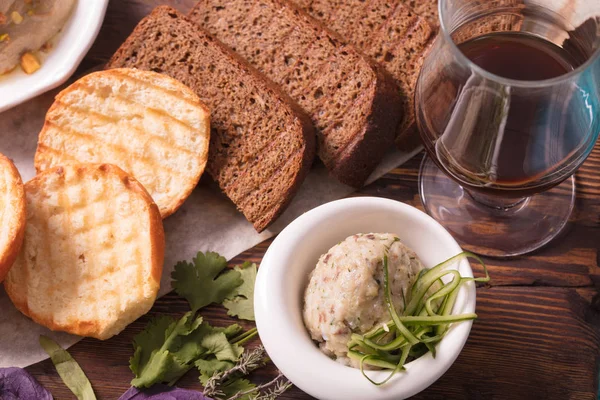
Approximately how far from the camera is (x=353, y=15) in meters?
2.89

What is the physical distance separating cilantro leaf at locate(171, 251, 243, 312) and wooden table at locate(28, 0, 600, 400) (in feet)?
0.19

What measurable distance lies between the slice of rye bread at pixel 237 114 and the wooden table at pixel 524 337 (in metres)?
0.23

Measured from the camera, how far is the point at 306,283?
2.32 metres

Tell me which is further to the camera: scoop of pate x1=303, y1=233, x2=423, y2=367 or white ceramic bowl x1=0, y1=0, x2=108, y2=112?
white ceramic bowl x1=0, y1=0, x2=108, y2=112

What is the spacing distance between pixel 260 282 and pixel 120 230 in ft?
2.12

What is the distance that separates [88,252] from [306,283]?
80cm

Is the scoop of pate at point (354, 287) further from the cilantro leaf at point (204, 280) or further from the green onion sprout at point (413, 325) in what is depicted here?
the cilantro leaf at point (204, 280)

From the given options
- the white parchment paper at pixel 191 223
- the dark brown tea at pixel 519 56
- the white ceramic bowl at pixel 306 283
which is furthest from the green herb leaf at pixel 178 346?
the dark brown tea at pixel 519 56

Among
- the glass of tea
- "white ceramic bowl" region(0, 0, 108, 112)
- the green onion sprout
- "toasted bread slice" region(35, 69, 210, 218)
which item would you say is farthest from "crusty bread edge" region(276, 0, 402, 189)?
"white ceramic bowl" region(0, 0, 108, 112)

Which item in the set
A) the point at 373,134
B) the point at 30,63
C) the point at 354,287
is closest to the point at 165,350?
the point at 354,287

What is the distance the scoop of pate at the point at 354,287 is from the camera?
2.03 metres

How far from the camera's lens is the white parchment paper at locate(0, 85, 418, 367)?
2600mm

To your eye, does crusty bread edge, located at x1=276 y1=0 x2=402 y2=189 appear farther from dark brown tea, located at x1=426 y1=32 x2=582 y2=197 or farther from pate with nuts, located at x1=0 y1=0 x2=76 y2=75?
pate with nuts, located at x1=0 y1=0 x2=76 y2=75

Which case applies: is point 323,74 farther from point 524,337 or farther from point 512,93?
point 524,337
